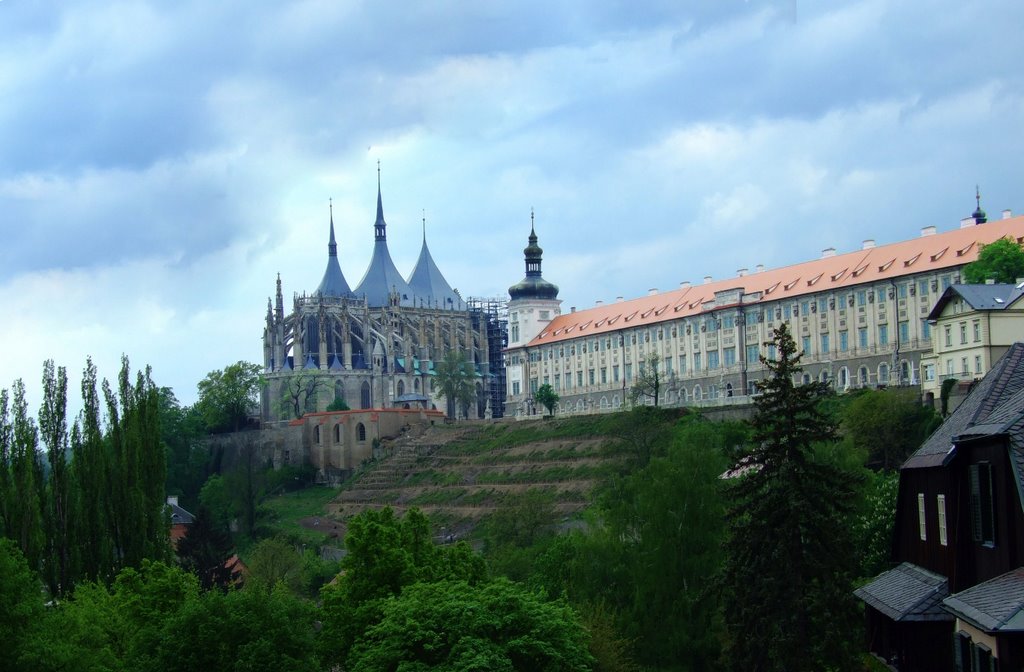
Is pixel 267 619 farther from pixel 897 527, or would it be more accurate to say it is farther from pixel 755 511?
pixel 897 527

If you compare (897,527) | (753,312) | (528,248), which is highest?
(528,248)

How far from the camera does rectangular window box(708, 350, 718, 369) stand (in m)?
99.1

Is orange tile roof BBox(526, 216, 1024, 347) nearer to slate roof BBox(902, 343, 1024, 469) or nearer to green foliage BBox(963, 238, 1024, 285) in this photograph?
green foliage BBox(963, 238, 1024, 285)

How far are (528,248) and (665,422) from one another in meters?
45.3

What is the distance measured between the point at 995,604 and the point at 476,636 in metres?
12.3

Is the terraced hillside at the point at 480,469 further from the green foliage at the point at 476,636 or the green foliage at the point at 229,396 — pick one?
the green foliage at the point at 476,636

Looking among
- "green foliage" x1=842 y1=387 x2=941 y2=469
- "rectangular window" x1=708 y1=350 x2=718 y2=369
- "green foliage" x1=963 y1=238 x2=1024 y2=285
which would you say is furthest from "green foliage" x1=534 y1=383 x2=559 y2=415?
"green foliage" x1=842 y1=387 x2=941 y2=469

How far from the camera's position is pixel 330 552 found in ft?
280

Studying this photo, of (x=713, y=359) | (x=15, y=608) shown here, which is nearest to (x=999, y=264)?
(x=713, y=359)

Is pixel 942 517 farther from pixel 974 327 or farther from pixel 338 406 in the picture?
pixel 338 406

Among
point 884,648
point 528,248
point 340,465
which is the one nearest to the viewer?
point 884,648

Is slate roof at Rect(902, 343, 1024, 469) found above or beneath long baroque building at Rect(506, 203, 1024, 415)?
beneath

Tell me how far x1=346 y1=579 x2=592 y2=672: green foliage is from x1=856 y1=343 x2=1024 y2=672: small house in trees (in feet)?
19.3

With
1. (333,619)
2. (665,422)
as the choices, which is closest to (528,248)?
(665,422)
